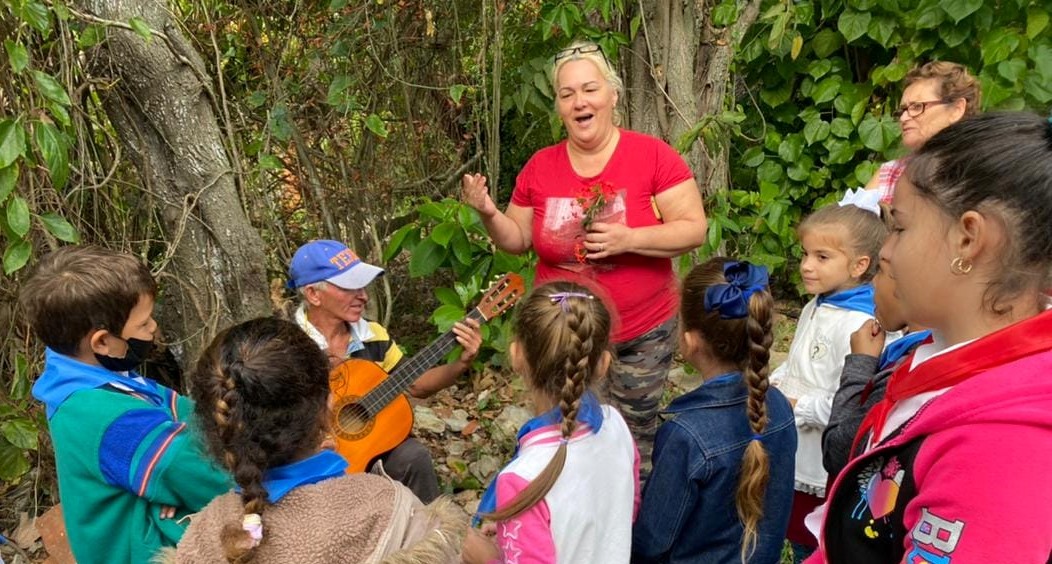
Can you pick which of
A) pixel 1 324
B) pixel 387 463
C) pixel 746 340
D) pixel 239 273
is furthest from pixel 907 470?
pixel 1 324

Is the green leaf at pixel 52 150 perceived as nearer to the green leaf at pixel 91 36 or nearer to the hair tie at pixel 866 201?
the green leaf at pixel 91 36

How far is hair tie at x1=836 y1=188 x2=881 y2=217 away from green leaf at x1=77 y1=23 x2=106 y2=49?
2471 mm

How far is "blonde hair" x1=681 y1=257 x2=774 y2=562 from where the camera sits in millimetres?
1664

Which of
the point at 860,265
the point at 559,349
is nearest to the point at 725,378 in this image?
the point at 559,349

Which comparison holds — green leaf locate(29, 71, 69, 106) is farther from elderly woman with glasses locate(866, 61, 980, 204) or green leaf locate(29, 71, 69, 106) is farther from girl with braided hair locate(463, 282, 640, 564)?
elderly woman with glasses locate(866, 61, 980, 204)

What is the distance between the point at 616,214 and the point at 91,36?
1819mm

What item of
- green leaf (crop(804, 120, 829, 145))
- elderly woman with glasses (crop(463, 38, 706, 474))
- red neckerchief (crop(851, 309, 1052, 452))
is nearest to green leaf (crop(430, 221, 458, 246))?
elderly woman with glasses (crop(463, 38, 706, 474))

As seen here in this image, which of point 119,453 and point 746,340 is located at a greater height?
point 746,340

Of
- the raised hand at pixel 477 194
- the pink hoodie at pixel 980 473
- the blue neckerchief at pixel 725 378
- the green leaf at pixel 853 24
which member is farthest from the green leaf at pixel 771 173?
the pink hoodie at pixel 980 473

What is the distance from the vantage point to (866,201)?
101 inches

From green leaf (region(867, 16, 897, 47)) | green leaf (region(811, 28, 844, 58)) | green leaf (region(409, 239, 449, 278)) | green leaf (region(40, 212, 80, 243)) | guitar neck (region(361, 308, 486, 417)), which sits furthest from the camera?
green leaf (region(811, 28, 844, 58))

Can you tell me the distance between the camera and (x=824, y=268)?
91.0 inches

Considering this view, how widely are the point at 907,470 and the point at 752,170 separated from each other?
446cm

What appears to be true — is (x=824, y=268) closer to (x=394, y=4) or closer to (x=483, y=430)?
(x=483, y=430)
